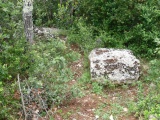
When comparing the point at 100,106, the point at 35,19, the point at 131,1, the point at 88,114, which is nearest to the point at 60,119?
the point at 88,114

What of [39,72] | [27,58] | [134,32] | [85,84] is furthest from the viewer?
[134,32]

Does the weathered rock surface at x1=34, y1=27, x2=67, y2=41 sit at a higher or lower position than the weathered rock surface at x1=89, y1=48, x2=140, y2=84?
higher

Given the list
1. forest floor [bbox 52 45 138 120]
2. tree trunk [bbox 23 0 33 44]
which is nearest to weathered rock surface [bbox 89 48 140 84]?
forest floor [bbox 52 45 138 120]

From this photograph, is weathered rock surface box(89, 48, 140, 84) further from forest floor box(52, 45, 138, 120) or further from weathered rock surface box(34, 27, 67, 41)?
weathered rock surface box(34, 27, 67, 41)

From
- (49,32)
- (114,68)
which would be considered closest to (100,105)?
(114,68)

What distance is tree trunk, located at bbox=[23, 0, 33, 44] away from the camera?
575cm

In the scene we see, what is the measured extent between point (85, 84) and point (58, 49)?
57.4 inches

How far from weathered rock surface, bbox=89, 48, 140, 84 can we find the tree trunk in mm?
1592

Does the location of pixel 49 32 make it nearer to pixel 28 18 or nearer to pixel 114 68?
pixel 28 18

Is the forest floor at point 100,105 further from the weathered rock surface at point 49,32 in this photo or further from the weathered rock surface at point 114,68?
the weathered rock surface at point 49,32

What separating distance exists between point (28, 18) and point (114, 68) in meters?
2.32

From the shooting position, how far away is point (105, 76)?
18.2 ft

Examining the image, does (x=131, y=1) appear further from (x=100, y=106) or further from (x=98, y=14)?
(x=100, y=106)

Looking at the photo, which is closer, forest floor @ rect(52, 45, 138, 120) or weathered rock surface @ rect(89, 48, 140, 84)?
forest floor @ rect(52, 45, 138, 120)
